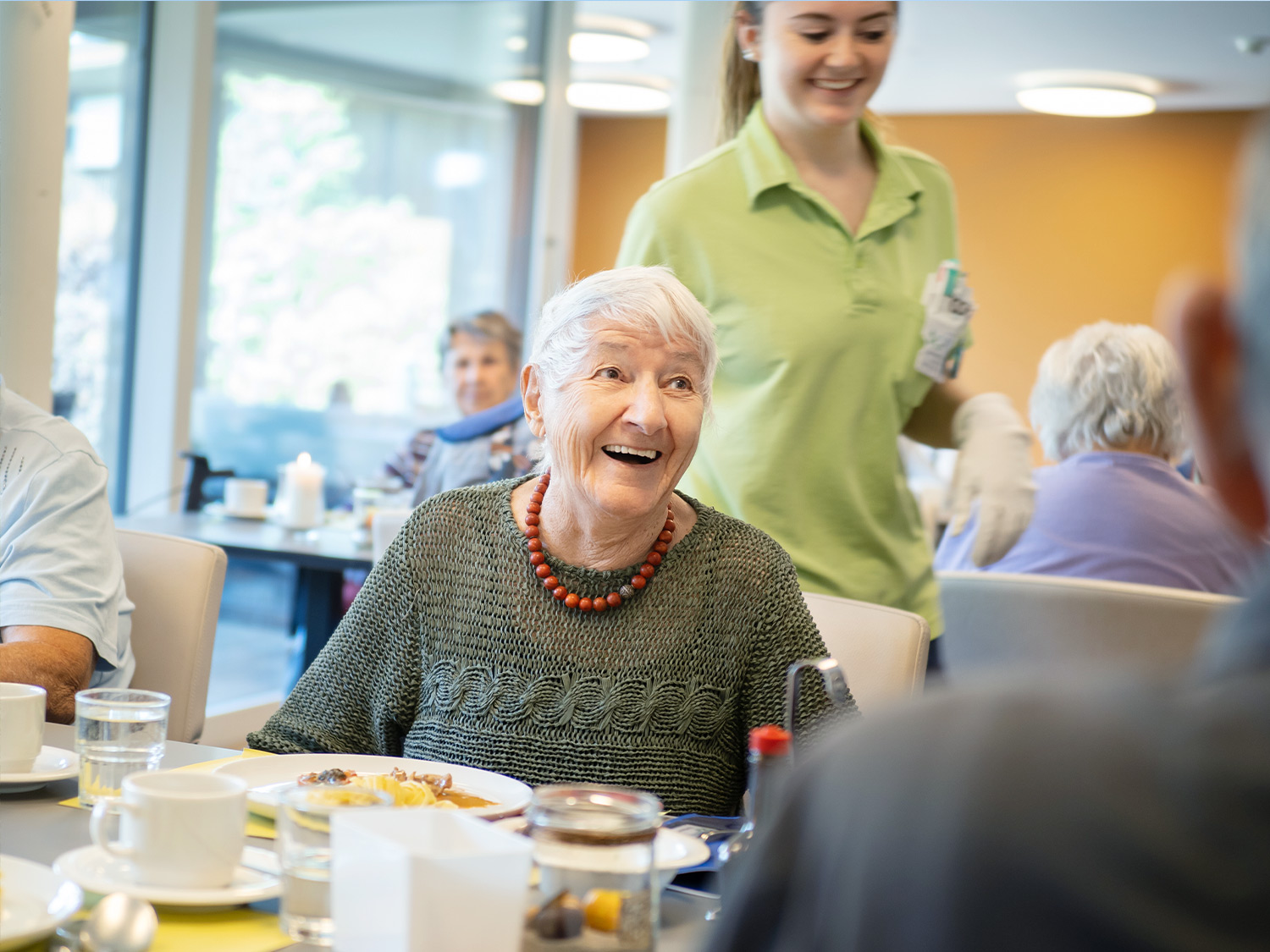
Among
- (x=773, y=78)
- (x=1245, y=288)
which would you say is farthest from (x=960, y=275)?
(x=1245, y=288)

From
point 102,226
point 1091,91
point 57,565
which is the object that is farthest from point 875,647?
point 1091,91

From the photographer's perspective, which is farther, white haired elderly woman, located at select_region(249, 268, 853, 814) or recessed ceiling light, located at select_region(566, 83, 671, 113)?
recessed ceiling light, located at select_region(566, 83, 671, 113)

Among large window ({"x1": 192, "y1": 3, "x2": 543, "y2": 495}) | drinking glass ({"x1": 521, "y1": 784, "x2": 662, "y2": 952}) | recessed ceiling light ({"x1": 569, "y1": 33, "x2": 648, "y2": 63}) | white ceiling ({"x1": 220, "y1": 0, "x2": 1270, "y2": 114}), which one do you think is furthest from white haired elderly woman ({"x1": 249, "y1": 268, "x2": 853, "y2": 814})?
recessed ceiling light ({"x1": 569, "y1": 33, "x2": 648, "y2": 63})

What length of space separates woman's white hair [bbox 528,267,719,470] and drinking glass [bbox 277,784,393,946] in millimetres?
766

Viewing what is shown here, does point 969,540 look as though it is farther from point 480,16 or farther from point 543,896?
point 480,16

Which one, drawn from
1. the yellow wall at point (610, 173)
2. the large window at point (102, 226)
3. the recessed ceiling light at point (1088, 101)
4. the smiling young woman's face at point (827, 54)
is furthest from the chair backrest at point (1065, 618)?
the yellow wall at point (610, 173)

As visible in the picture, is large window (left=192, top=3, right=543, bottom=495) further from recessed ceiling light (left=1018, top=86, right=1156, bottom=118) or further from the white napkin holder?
the white napkin holder

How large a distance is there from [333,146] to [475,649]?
3.78 m

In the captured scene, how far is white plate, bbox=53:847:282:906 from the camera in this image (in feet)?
2.86

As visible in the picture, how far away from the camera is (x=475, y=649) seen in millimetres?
1475

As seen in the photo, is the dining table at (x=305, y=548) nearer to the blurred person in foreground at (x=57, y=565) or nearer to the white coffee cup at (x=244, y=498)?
the white coffee cup at (x=244, y=498)

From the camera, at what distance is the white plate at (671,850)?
95cm

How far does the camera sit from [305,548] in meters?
3.10

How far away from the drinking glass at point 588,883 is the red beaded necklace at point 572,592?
692mm
